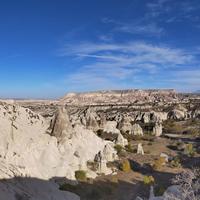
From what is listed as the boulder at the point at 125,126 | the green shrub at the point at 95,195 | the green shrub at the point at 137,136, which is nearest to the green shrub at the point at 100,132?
the green shrub at the point at 137,136

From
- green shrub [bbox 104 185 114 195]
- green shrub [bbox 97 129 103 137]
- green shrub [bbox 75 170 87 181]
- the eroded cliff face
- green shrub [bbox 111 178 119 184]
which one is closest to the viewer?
the eroded cliff face

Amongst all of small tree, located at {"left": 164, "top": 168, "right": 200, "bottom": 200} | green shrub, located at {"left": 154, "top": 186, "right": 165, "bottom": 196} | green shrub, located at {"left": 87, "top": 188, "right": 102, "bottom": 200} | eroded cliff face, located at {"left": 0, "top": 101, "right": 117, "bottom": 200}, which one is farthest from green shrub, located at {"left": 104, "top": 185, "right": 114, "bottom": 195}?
small tree, located at {"left": 164, "top": 168, "right": 200, "bottom": 200}

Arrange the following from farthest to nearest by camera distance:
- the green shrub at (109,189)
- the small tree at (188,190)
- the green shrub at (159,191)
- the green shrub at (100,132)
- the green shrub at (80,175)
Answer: the green shrub at (100,132), the green shrub at (80,175), the green shrub at (109,189), the green shrub at (159,191), the small tree at (188,190)

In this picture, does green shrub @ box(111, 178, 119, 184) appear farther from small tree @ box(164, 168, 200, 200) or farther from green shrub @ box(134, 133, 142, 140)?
green shrub @ box(134, 133, 142, 140)

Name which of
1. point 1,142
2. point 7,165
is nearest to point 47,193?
point 7,165

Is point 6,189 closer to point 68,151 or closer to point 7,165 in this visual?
point 7,165

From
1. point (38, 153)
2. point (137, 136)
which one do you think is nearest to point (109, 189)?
point (38, 153)

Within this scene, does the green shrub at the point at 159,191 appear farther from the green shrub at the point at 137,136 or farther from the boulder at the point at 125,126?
the boulder at the point at 125,126

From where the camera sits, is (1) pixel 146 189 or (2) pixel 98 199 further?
(1) pixel 146 189
